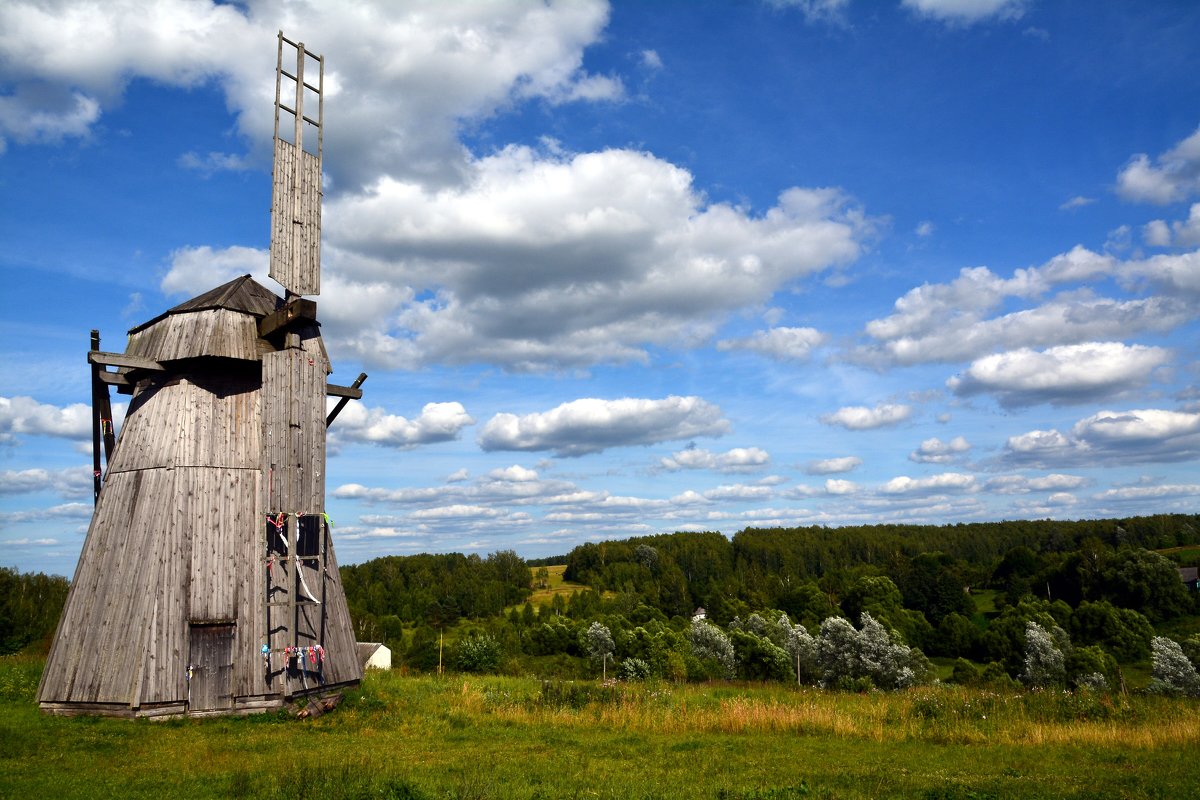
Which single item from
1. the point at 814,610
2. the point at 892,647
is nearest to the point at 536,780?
Result: the point at 892,647

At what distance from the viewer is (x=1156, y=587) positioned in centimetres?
8988

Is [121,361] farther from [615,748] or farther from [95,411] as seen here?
[615,748]

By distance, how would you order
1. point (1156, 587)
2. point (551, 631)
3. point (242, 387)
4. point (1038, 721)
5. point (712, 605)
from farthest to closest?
point (712, 605) → point (1156, 587) → point (551, 631) → point (242, 387) → point (1038, 721)

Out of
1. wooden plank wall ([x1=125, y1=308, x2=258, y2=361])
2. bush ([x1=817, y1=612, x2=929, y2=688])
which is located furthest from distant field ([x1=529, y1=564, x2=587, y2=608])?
wooden plank wall ([x1=125, y1=308, x2=258, y2=361])

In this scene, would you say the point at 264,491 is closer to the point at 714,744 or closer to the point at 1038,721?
the point at 714,744

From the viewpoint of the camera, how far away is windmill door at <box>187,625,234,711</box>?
18656mm

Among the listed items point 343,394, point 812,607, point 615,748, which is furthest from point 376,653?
point 812,607

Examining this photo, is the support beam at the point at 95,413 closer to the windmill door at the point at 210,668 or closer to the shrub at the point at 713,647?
the windmill door at the point at 210,668

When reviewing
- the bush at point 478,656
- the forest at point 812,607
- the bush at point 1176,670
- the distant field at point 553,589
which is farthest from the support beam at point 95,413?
the distant field at point 553,589

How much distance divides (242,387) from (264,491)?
10.1 feet

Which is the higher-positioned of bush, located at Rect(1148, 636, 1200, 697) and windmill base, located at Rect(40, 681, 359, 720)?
windmill base, located at Rect(40, 681, 359, 720)

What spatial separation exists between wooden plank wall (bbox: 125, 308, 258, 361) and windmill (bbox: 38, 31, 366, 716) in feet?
0.13

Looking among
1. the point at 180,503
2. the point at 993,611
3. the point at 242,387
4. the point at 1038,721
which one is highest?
the point at 242,387

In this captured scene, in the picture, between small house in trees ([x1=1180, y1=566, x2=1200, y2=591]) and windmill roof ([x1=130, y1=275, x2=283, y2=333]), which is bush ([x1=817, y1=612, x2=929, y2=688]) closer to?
windmill roof ([x1=130, y1=275, x2=283, y2=333])
